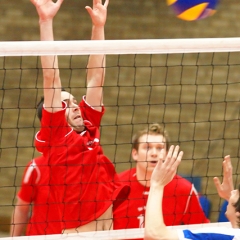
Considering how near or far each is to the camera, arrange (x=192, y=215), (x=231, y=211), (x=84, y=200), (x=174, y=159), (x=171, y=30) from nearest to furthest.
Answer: (x=231, y=211), (x=174, y=159), (x=84, y=200), (x=192, y=215), (x=171, y=30)

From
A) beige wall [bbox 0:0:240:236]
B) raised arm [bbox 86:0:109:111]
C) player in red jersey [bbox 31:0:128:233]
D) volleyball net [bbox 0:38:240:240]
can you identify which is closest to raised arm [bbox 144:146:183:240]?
player in red jersey [bbox 31:0:128:233]

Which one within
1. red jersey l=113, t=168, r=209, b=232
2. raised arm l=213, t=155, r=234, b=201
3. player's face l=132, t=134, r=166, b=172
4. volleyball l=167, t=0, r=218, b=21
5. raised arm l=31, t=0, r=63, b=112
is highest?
volleyball l=167, t=0, r=218, b=21

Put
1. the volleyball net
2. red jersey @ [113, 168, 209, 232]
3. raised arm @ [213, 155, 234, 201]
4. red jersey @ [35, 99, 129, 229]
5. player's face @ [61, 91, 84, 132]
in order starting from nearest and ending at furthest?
raised arm @ [213, 155, 234, 201] < red jersey @ [35, 99, 129, 229] < player's face @ [61, 91, 84, 132] < red jersey @ [113, 168, 209, 232] < the volleyball net

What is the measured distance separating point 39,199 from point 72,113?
0.93 meters

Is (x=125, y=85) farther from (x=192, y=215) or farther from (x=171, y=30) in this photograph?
(x=192, y=215)

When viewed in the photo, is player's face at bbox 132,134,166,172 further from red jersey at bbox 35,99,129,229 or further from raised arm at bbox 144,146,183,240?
raised arm at bbox 144,146,183,240

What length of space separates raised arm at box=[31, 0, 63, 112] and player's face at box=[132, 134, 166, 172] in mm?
804

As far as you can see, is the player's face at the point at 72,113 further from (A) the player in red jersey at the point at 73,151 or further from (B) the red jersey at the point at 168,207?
(B) the red jersey at the point at 168,207

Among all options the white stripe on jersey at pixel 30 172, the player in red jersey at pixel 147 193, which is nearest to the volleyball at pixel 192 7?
the player in red jersey at pixel 147 193

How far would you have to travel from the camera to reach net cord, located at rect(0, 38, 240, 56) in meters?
3.68

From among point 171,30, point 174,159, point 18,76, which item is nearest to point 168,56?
point 171,30

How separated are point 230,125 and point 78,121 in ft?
10.7

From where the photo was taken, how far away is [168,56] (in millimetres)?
6895

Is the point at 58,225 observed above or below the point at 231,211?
below
